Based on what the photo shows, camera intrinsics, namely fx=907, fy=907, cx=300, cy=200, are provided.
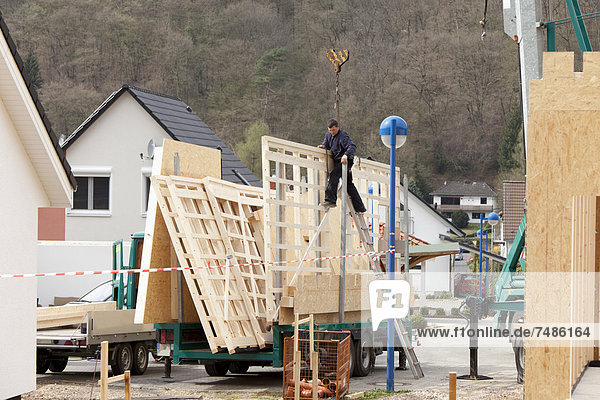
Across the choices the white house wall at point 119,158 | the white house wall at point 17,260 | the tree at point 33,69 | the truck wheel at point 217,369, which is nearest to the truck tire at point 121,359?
the truck wheel at point 217,369

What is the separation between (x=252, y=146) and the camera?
94.0 metres

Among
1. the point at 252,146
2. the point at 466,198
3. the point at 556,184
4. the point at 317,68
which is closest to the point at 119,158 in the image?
the point at 556,184

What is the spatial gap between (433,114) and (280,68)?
20.4 meters

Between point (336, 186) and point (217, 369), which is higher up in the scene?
point (336, 186)

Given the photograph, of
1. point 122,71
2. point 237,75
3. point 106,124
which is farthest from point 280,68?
point 106,124

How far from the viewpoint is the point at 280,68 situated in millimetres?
113562

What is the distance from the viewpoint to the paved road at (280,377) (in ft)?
49.5

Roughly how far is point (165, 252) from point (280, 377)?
3763mm

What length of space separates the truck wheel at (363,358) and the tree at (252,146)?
7442 cm

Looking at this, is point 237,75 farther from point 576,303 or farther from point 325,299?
point 576,303

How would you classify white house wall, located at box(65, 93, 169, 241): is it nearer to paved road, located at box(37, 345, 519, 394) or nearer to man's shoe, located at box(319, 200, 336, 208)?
paved road, located at box(37, 345, 519, 394)

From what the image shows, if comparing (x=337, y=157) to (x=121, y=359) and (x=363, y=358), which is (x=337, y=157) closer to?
(x=363, y=358)

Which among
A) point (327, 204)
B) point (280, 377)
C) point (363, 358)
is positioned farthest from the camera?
point (280, 377)

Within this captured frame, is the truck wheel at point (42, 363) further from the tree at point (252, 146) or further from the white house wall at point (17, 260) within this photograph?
the tree at point (252, 146)
